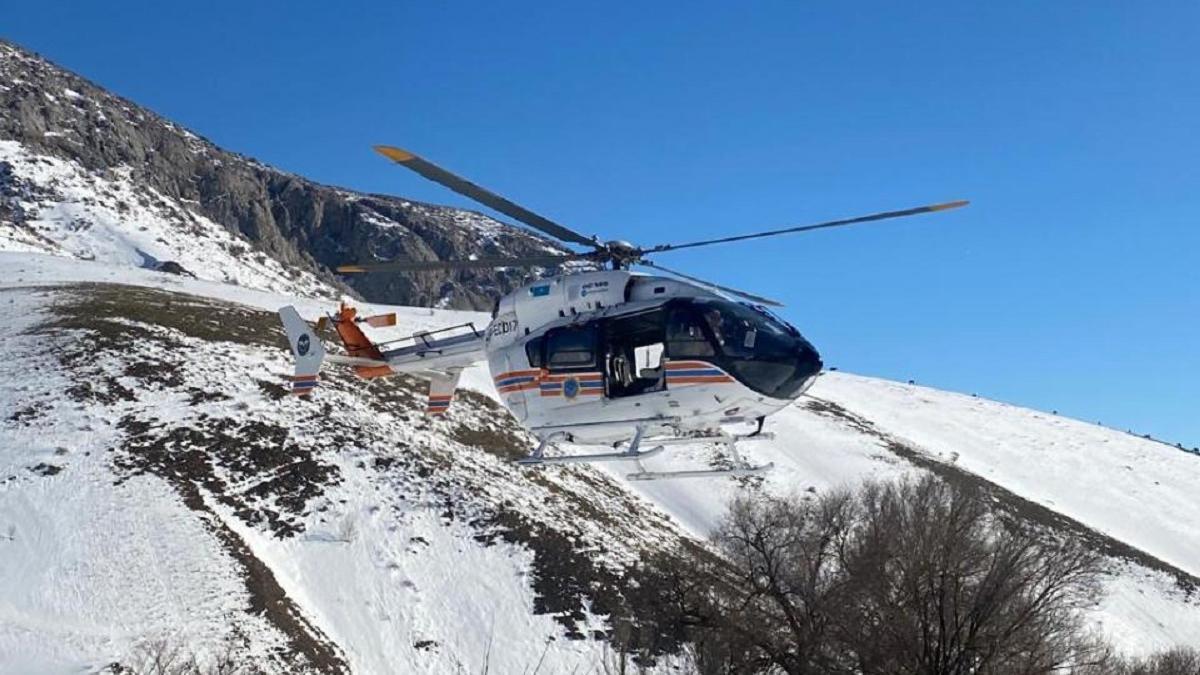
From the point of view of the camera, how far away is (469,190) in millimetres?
13961

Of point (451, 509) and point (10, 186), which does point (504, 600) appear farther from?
→ point (10, 186)

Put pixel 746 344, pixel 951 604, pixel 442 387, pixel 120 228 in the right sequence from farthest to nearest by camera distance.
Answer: pixel 120 228, pixel 951 604, pixel 442 387, pixel 746 344

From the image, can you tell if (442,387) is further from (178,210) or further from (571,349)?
(178,210)

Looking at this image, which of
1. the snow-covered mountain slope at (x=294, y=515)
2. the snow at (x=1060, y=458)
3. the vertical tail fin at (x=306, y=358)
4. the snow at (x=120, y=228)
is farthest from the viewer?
the snow at (x=120, y=228)

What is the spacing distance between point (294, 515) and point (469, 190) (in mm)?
17221

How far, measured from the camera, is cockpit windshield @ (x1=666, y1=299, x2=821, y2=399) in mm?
13812

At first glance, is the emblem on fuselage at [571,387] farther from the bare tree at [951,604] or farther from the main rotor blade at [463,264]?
the bare tree at [951,604]

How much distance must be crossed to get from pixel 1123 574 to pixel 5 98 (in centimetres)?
15221

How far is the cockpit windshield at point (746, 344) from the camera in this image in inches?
544

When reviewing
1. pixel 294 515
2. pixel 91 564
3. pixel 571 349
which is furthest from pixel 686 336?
pixel 294 515

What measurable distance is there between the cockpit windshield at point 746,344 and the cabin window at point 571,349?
1.37m

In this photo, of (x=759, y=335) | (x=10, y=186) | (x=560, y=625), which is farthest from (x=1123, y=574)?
(x=10, y=186)

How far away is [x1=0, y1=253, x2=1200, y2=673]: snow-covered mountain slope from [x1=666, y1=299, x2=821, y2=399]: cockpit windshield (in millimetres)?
7311

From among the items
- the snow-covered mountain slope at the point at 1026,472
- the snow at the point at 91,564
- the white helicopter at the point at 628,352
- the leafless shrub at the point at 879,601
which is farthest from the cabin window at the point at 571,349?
the snow-covered mountain slope at the point at 1026,472
